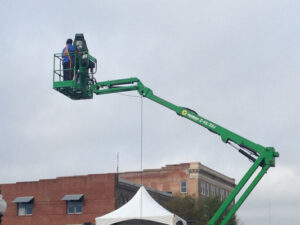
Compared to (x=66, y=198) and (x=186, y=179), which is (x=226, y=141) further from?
(x=186, y=179)

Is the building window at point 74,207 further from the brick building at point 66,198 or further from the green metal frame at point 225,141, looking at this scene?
the green metal frame at point 225,141

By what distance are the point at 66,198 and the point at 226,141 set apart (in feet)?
110

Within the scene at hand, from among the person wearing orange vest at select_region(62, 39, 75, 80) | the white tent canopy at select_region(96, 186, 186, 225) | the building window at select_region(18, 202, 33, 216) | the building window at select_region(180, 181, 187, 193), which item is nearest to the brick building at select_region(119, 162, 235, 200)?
the building window at select_region(180, 181, 187, 193)

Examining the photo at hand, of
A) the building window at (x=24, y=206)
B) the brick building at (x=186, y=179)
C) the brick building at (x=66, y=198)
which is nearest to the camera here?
the brick building at (x=66, y=198)

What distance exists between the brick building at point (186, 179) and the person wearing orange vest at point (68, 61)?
4642cm

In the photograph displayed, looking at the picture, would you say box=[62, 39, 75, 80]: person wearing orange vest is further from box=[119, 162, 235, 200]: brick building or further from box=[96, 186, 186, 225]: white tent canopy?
box=[119, 162, 235, 200]: brick building

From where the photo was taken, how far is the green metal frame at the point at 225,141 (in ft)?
68.5

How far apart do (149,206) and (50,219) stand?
3161cm

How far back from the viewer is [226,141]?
22.1 meters

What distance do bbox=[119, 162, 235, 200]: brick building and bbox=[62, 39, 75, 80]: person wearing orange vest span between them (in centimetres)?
4642

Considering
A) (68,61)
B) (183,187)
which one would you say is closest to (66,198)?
(183,187)

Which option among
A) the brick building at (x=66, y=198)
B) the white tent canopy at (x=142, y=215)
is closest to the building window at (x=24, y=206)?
the brick building at (x=66, y=198)

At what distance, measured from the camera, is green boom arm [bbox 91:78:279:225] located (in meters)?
20.9

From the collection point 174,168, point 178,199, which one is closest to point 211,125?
point 178,199
